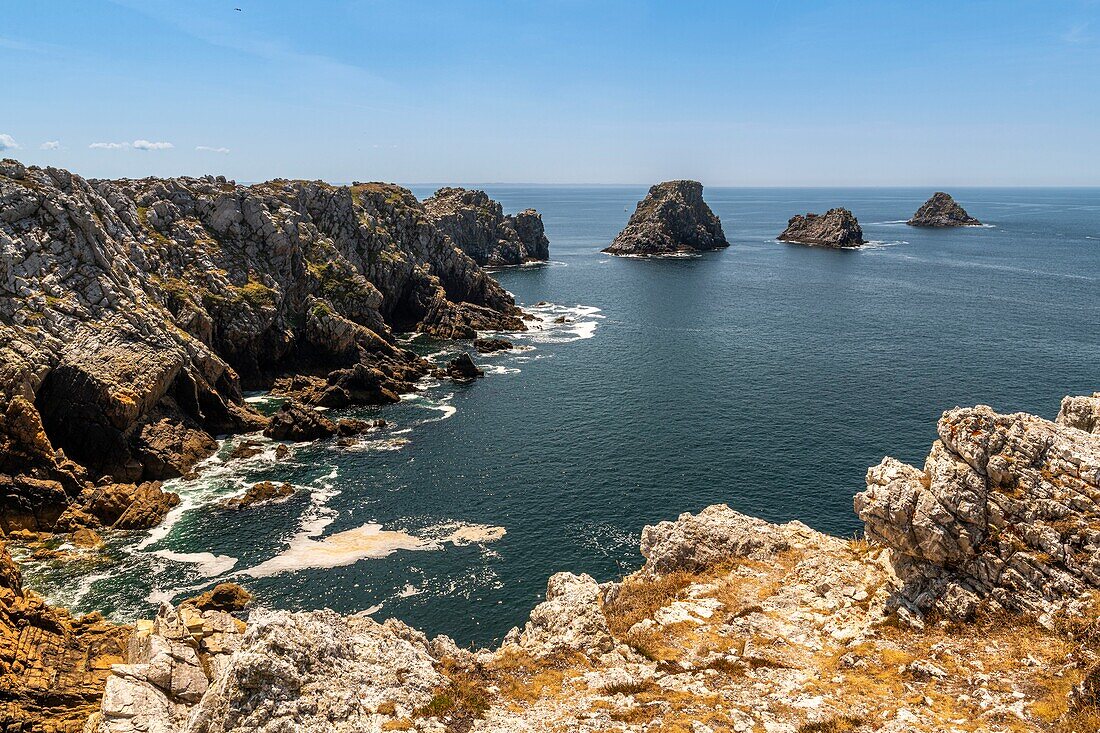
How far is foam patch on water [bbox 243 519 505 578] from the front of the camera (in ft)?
165

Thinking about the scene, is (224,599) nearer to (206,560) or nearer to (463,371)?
(206,560)

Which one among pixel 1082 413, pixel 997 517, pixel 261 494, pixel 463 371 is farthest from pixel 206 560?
pixel 1082 413

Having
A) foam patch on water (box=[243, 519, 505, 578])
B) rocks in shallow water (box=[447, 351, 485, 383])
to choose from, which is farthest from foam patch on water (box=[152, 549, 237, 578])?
rocks in shallow water (box=[447, 351, 485, 383])

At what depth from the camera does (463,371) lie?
97.2 m

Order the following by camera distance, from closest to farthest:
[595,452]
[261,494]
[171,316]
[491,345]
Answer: [261,494], [595,452], [171,316], [491,345]

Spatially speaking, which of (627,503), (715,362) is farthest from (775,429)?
(715,362)

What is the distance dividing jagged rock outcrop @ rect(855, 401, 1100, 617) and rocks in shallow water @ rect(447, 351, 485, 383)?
73.7 m

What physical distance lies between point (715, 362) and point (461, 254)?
69.9 metres

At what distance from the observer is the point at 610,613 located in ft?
100

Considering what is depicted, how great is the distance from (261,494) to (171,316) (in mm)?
31213

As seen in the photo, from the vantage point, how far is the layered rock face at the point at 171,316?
5947 centimetres

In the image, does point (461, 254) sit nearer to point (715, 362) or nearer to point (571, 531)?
point (715, 362)

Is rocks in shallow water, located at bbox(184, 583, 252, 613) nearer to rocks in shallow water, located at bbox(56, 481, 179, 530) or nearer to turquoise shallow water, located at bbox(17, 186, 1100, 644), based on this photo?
turquoise shallow water, located at bbox(17, 186, 1100, 644)

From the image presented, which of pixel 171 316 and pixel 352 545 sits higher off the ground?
pixel 171 316
